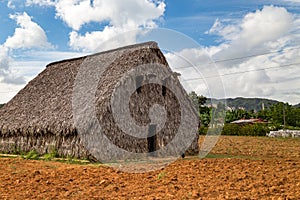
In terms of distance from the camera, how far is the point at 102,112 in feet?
48.5

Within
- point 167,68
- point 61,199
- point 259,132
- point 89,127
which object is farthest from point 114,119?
point 259,132

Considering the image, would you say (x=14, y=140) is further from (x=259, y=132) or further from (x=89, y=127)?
(x=259, y=132)

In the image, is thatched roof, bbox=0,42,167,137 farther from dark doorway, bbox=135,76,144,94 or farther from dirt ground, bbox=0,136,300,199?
dirt ground, bbox=0,136,300,199

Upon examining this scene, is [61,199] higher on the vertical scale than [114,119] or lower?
lower

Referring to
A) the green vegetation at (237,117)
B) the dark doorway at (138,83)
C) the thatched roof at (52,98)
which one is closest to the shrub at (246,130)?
the green vegetation at (237,117)

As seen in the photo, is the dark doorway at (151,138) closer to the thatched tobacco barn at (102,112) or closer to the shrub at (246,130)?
the thatched tobacco barn at (102,112)

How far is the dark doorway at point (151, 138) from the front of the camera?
16.6 meters

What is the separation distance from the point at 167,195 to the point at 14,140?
1306cm

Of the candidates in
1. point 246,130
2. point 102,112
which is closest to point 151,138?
point 102,112

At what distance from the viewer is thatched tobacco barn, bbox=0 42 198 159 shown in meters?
15.1

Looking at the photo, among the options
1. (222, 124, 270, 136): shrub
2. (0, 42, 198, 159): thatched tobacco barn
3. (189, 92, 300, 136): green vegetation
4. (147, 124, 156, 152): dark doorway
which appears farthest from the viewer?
(222, 124, 270, 136): shrub

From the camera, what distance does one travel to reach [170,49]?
13781 millimetres

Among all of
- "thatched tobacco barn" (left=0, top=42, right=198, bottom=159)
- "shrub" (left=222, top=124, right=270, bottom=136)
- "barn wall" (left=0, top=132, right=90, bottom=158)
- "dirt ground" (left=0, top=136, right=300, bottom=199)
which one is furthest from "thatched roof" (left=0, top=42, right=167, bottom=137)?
"shrub" (left=222, top=124, right=270, bottom=136)

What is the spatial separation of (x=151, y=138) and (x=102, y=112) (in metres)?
2.92
